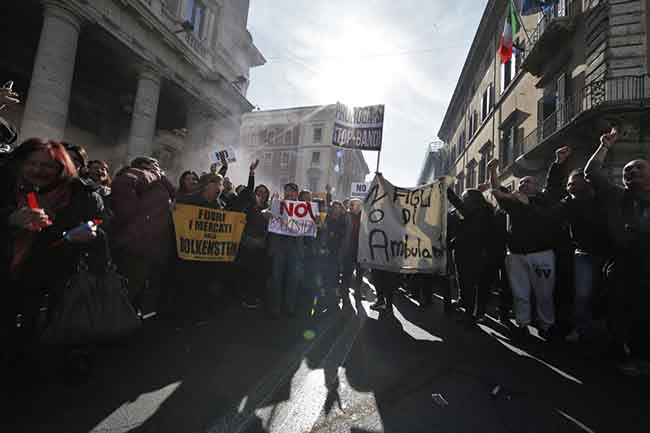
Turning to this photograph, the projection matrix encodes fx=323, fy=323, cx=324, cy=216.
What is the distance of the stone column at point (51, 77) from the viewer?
8.29m

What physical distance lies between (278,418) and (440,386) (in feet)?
4.02

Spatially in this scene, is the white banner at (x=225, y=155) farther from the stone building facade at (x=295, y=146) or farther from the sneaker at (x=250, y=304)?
the stone building facade at (x=295, y=146)

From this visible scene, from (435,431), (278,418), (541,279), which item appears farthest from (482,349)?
(278,418)

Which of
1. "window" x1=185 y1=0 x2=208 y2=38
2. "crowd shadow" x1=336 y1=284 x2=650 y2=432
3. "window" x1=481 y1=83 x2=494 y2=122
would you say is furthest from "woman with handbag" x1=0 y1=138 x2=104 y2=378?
"window" x1=481 y1=83 x2=494 y2=122

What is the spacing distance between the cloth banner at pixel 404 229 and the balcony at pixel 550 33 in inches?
536

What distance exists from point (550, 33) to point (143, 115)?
16529 millimetres

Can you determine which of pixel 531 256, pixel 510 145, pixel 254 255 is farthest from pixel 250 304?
pixel 510 145

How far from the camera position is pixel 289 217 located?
4527mm

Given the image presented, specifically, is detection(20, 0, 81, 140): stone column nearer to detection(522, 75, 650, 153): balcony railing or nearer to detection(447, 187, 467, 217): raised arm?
detection(447, 187, 467, 217): raised arm

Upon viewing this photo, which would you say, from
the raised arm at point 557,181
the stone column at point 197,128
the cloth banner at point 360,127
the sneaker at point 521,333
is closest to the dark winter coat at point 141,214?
the sneaker at point 521,333

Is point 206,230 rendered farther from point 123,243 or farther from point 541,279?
point 541,279

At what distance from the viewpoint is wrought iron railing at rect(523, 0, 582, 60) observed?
1305 cm

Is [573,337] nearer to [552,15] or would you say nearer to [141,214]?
[141,214]

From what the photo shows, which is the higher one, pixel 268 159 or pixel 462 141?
pixel 268 159
